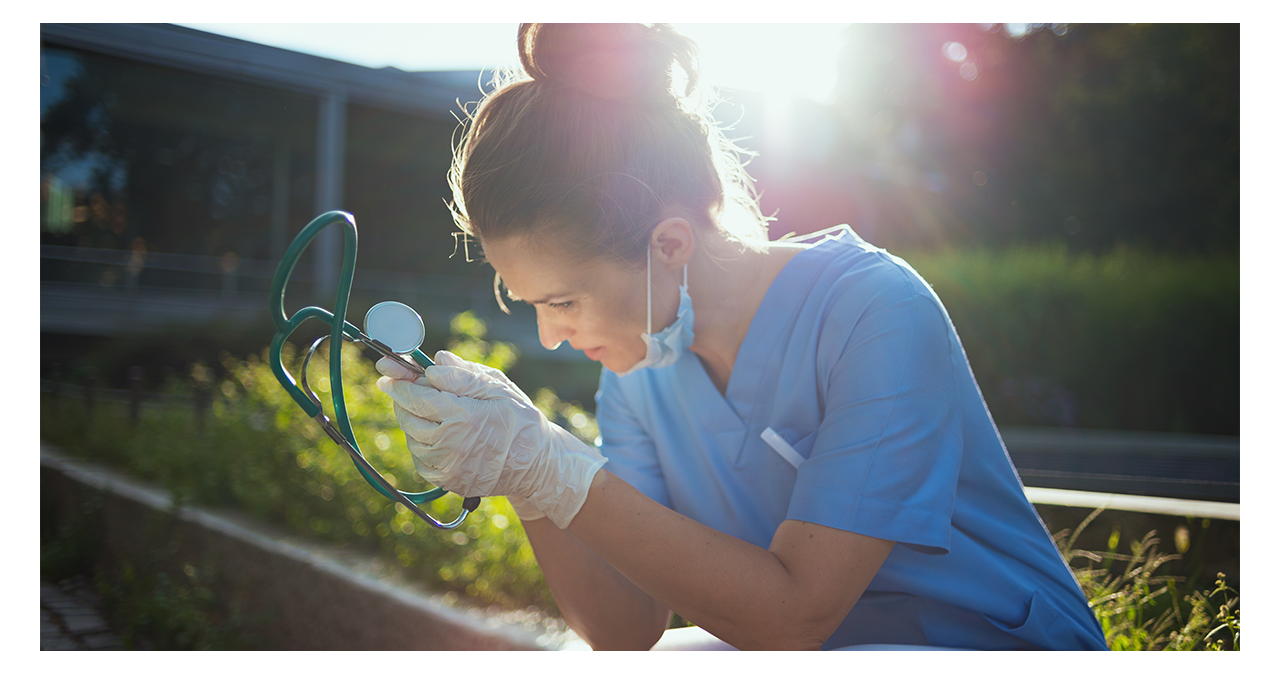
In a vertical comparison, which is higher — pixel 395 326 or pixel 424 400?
pixel 395 326

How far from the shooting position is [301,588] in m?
2.75

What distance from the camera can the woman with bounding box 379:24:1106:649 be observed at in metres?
1.33

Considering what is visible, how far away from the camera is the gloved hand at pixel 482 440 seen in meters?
1.32

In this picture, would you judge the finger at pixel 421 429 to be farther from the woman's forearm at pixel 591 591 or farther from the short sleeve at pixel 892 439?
the short sleeve at pixel 892 439

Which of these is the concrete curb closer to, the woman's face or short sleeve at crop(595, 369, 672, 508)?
short sleeve at crop(595, 369, 672, 508)

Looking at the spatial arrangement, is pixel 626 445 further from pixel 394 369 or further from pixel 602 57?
pixel 602 57

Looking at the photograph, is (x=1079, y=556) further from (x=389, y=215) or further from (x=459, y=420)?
(x=389, y=215)

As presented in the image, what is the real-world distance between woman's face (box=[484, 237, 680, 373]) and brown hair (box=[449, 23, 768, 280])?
3cm

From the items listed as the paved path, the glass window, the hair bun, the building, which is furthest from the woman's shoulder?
the glass window

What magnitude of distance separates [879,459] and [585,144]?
0.78 m

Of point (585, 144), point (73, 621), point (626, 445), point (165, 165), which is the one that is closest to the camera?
point (585, 144)

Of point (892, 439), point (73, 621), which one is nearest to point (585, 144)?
point (892, 439)

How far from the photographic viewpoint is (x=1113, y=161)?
12.9 m

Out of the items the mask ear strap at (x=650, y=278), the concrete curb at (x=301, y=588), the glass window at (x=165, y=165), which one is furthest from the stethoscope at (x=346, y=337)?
the glass window at (x=165, y=165)
